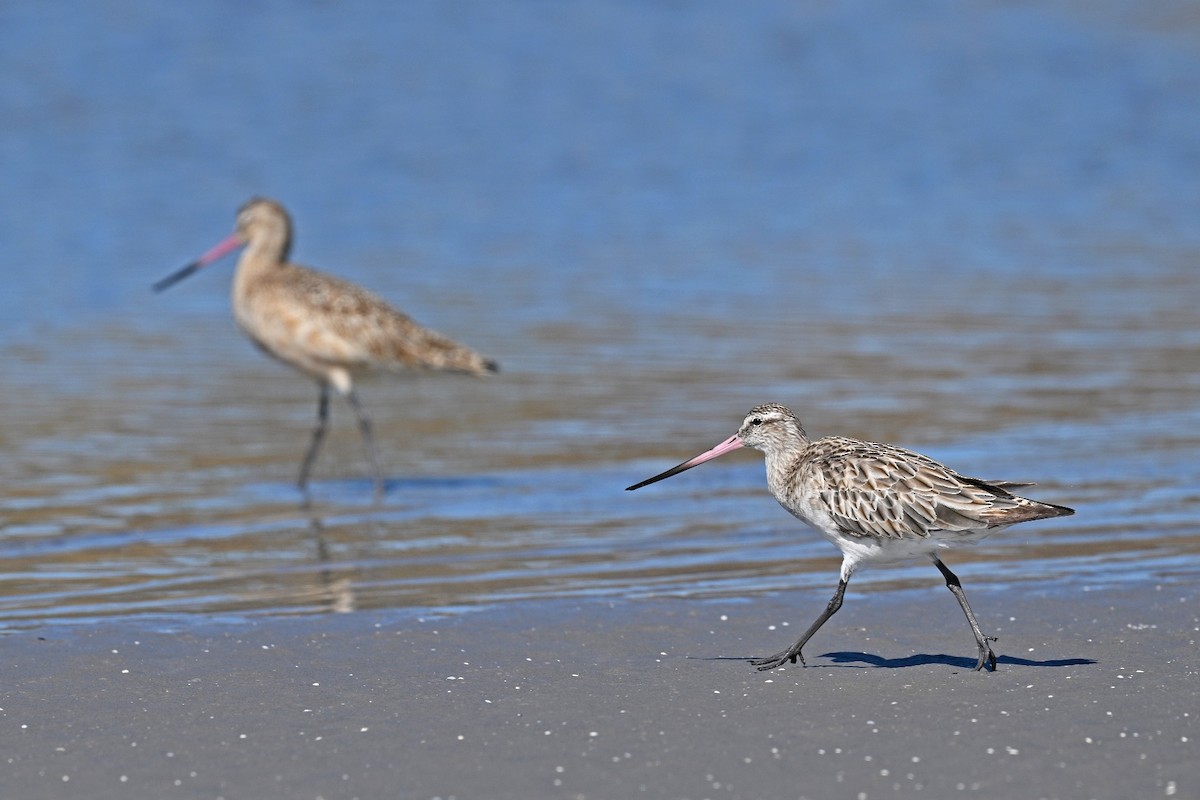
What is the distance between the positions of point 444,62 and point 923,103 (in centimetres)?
626

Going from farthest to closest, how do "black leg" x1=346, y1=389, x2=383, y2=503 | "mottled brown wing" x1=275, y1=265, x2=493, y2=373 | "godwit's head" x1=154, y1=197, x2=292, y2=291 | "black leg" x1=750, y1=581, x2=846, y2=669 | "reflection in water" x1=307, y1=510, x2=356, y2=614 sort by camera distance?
1. "godwit's head" x1=154, y1=197, x2=292, y2=291
2. "mottled brown wing" x1=275, y1=265, x2=493, y2=373
3. "black leg" x1=346, y1=389, x2=383, y2=503
4. "reflection in water" x1=307, y1=510, x2=356, y2=614
5. "black leg" x1=750, y1=581, x2=846, y2=669

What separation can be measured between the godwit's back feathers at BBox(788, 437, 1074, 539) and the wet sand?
1.58ft

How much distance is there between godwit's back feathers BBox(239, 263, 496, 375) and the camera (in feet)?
36.6

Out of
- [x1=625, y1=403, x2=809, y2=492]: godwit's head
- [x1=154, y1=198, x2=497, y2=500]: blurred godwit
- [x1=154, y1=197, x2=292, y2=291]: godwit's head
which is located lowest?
[x1=625, y1=403, x2=809, y2=492]: godwit's head

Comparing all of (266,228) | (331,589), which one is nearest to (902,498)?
(331,589)

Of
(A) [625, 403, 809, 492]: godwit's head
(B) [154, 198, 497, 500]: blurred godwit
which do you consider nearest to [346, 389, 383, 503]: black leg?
(B) [154, 198, 497, 500]: blurred godwit

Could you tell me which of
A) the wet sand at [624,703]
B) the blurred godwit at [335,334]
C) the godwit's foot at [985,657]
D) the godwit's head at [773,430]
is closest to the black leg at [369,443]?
the blurred godwit at [335,334]

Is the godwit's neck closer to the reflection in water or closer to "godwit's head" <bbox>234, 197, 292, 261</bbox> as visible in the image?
the reflection in water

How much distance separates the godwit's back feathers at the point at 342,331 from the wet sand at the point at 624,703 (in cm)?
438

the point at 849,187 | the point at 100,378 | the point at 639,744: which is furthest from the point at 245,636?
the point at 849,187

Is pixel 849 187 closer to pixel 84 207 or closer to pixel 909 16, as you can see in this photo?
pixel 84 207

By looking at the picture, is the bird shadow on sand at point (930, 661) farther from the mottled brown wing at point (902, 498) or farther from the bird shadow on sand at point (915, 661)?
the mottled brown wing at point (902, 498)

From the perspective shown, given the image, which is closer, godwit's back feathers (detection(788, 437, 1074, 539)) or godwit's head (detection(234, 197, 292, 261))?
godwit's back feathers (detection(788, 437, 1074, 539))

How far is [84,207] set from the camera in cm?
1755
